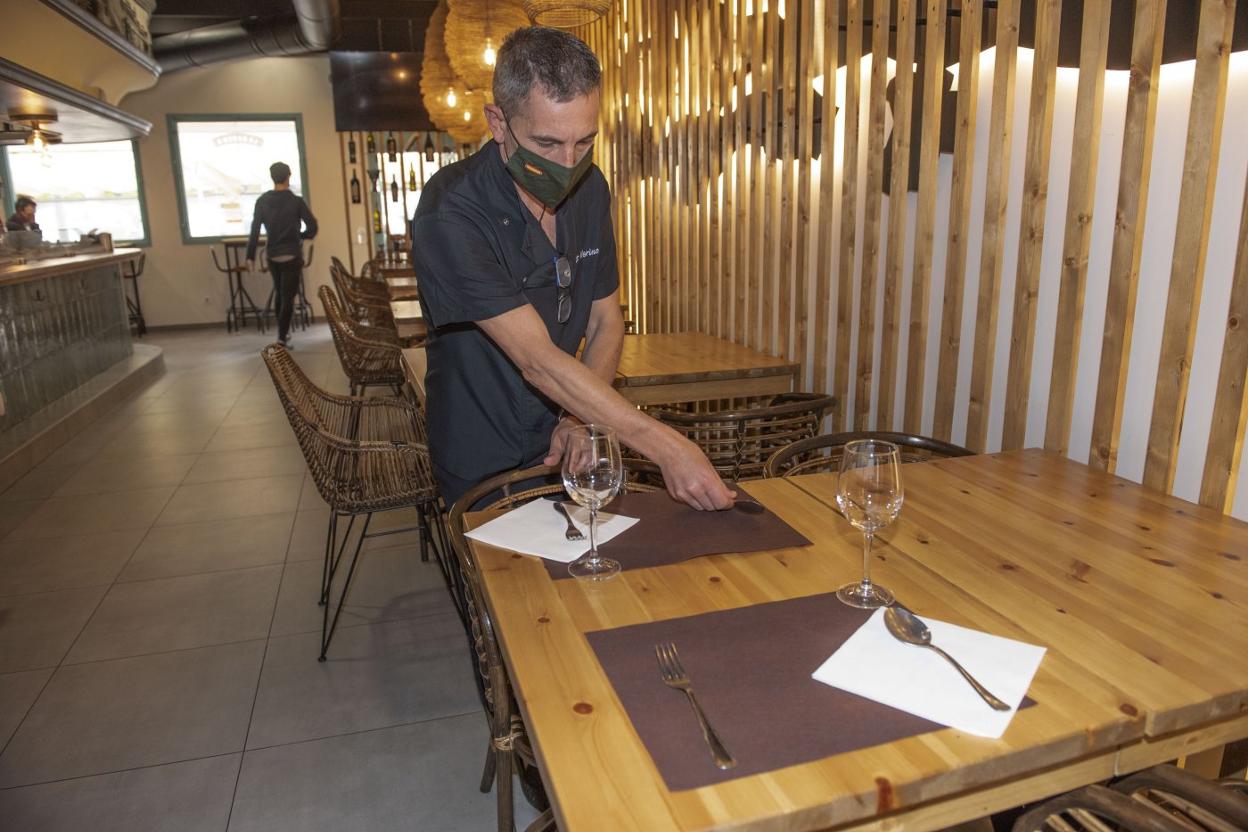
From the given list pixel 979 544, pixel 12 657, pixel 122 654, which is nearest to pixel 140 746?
pixel 122 654

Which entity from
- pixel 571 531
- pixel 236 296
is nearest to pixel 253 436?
pixel 571 531

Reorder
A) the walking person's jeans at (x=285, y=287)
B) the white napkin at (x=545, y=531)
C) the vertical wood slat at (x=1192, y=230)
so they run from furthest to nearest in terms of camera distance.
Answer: the walking person's jeans at (x=285, y=287)
the vertical wood slat at (x=1192, y=230)
the white napkin at (x=545, y=531)

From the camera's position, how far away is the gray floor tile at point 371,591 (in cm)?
353

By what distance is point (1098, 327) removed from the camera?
2430 mm

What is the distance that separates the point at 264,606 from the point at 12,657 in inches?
34.4

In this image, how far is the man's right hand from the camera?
1800mm

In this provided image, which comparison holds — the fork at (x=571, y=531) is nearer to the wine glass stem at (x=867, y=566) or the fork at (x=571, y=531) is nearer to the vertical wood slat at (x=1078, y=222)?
A: the wine glass stem at (x=867, y=566)

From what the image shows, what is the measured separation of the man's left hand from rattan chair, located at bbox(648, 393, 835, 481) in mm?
972

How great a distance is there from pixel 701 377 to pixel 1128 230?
6.13 feet

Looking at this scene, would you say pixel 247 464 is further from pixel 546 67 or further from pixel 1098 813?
pixel 1098 813

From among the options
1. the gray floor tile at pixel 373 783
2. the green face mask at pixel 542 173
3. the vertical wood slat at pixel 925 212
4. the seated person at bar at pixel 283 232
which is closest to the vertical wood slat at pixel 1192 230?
the vertical wood slat at pixel 925 212

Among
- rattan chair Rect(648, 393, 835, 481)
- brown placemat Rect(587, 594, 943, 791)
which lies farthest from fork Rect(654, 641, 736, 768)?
rattan chair Rect(648, 393, 835, 481)

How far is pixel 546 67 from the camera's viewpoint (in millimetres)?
1864

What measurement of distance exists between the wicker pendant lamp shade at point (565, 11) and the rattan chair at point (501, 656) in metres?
2.97
